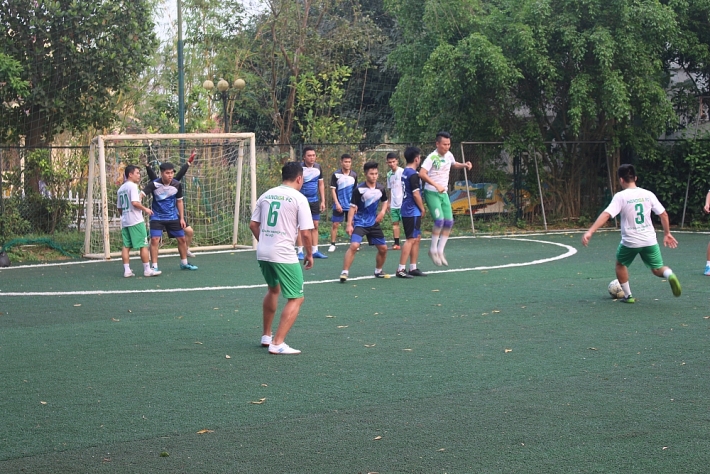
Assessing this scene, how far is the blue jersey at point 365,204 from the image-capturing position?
40.7ft

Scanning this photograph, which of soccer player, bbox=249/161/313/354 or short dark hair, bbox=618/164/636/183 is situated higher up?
short dark hair, bbox=618/164/636/183

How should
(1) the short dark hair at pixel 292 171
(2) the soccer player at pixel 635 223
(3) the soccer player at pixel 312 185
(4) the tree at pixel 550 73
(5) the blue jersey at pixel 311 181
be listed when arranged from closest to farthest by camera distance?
(1) the short dark hair at pixel 292 171 → (2) the soccer player at pixel 635 223 → (3) the soccer player at pixel 312 185 → (5) the blue jersey at pixel 311 181 → (4) the tree at pixel 550 73

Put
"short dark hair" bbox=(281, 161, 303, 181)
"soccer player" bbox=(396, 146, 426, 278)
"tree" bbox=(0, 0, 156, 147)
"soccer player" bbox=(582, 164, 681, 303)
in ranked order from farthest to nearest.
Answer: "tree" bbox=(0, 0, 156, 147)
"soccer player" bbox=(396, 146, 426, 278)
"soccer player" bbox=(582, 164, 681, 303)
"short dark hair" bbox=(281, 161, 303, 181)

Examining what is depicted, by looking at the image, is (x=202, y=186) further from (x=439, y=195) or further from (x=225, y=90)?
(x=439, y=195)

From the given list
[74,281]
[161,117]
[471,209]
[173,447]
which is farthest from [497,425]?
[161,117]

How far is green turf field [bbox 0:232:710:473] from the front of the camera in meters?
4.87

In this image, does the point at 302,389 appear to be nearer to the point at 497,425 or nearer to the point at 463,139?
the point at 497,425

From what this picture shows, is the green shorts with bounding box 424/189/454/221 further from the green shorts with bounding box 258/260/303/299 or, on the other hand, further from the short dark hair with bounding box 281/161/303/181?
the green shorts with bounding box 258/260/303/299

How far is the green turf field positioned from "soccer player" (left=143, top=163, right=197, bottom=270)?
1.83m

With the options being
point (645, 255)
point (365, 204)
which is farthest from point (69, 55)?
point (645, 255)

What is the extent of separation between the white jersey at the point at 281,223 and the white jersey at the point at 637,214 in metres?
4.15

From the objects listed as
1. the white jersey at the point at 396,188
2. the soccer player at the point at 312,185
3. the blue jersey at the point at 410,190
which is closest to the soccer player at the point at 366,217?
the blue jersey at the point at 410,190

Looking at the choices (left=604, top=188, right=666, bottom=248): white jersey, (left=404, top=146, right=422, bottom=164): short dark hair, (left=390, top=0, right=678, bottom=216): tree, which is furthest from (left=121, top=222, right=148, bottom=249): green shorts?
(left=390, top=0, right=678, bottom=216): tree

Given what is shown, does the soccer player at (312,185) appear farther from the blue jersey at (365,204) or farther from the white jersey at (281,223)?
the white jersey at (281,223)
